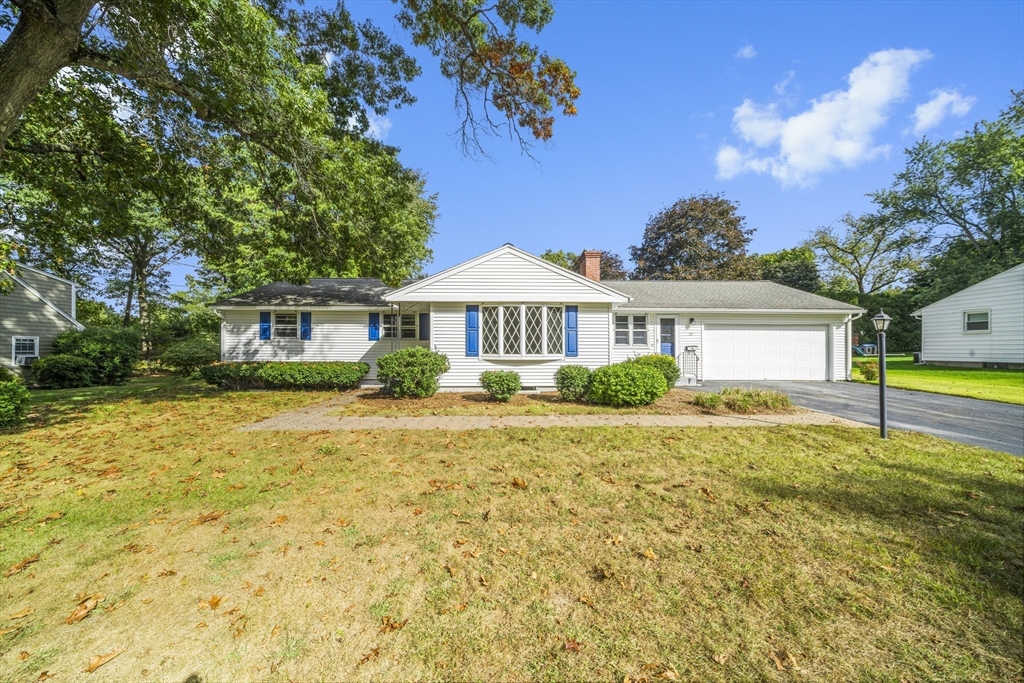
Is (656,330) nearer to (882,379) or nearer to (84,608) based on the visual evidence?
(882,379)

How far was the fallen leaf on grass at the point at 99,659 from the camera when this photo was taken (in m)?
2.00

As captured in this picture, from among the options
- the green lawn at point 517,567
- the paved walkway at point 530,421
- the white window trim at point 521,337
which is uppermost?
the white window trim at point 521,337

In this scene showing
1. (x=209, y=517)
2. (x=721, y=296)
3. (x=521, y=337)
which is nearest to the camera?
(x=209, y=517)

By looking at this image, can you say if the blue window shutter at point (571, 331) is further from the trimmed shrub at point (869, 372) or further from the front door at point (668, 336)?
the trimmed shrub at point (869, 372)

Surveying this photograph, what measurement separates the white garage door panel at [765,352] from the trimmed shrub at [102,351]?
23551 millimetres

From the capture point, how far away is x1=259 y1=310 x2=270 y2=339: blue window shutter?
14.6m

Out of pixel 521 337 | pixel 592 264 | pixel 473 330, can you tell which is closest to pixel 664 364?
pixel 521 337

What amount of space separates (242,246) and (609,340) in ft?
40.8

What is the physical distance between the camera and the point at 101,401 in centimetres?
1066

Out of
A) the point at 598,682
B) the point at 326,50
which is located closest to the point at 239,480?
the point at 598,682

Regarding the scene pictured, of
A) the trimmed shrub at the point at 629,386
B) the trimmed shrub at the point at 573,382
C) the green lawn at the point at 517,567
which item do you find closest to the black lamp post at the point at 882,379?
the green lawn at the point at 517,567

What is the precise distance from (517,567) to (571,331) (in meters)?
9.75

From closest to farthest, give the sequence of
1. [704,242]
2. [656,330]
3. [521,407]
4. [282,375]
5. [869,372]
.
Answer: [521,407], [282,375], [869,372], [656,330], [704,242]

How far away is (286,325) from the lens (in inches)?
583
